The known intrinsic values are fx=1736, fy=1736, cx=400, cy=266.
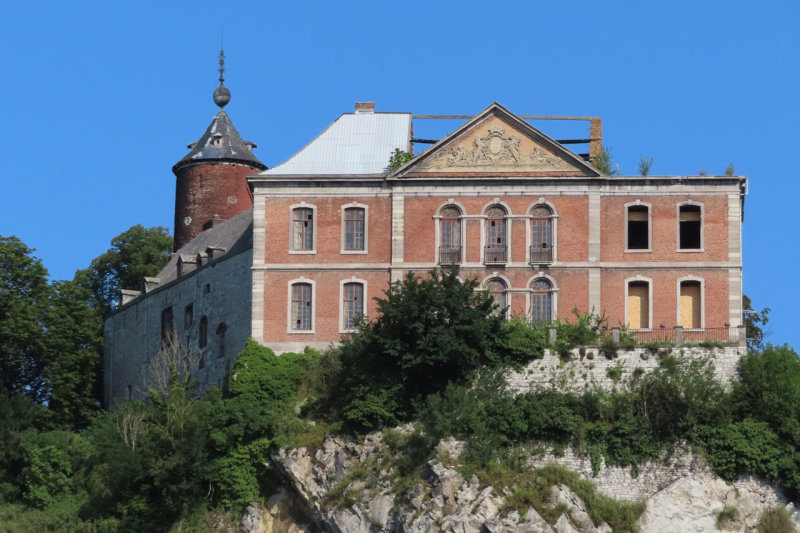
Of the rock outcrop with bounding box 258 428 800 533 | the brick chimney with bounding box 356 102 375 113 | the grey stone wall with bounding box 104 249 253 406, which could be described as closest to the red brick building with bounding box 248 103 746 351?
the grey stone wall with bounding box 104 249 253 406

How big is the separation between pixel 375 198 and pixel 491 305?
24.9 feet

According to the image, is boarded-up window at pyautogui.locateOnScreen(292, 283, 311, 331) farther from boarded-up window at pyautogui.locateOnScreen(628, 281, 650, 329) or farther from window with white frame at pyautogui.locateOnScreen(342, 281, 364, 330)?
boarded-up window at pyautogui.locateOnScreen(628, 281, 650, 329)

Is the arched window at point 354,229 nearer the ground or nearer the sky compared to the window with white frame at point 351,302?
nearer the sky

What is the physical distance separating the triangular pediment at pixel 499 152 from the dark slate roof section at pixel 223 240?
24.1 feet

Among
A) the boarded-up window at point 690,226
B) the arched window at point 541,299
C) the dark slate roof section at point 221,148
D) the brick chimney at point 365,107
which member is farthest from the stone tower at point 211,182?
the boarded-up window at point 690,226

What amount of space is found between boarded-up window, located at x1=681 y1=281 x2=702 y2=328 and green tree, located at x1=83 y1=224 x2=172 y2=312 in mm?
29823

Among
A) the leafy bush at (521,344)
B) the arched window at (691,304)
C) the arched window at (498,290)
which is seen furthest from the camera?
the arched window at (498,290)

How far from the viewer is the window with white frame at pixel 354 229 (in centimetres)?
6097

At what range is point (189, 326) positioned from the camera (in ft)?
219

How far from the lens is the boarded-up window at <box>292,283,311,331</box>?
198ft

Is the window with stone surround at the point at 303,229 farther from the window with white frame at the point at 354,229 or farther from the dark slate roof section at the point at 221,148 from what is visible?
the dark slate roof section at the point at 221,148

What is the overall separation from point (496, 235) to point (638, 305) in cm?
548

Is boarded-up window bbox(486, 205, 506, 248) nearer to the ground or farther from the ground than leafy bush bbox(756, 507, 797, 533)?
farther from the ground

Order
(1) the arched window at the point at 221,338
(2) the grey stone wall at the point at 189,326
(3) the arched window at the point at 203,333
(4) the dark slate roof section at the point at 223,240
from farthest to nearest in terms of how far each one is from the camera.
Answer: (3) the arched window at the point at 203,333, (4) the dark slate roof section at the point at 223,240, (1) the arched window at the point at 221,338, (2) the grey stone wall at the point at 189,326
